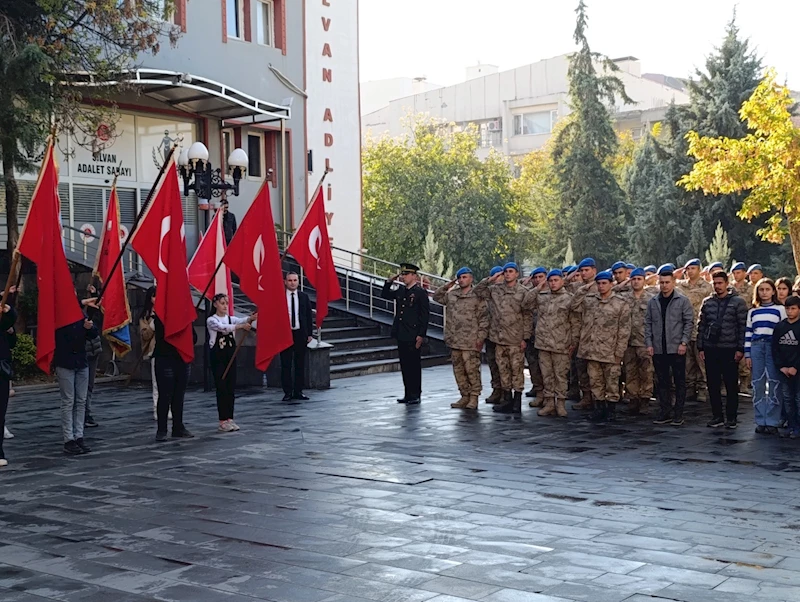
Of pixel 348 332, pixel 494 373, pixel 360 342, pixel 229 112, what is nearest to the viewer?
pixel 494 373

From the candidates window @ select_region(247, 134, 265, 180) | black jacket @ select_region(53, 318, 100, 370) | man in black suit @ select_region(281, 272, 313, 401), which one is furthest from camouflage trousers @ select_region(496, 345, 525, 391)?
window @ select_region(247, 134, 265, 180)

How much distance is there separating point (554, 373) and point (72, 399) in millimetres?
6206

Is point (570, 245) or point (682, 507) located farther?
point (570, 245)

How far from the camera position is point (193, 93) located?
23.7m

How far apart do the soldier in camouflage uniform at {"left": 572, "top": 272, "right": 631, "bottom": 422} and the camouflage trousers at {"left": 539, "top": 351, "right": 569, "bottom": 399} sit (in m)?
0.32

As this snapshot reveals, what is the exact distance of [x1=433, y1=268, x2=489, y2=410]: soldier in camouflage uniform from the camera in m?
14.4

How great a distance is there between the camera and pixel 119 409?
1512cm

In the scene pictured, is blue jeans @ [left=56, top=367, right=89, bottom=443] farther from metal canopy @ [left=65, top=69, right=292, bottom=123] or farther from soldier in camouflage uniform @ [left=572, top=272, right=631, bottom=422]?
metal canopy @ [left=65, top=69, right=292, bottom=123]

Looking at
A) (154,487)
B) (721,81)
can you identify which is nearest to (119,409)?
(154,487)

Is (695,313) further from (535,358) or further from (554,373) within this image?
(554,373)

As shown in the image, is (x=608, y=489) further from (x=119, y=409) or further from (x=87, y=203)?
(x=87, y=203)

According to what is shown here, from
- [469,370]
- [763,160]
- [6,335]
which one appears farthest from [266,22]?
[6,335]

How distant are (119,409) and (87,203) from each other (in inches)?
405

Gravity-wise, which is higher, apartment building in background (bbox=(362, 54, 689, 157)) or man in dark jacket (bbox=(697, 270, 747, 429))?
apartment building in background (bbox=(362, 54, 689, 157))
